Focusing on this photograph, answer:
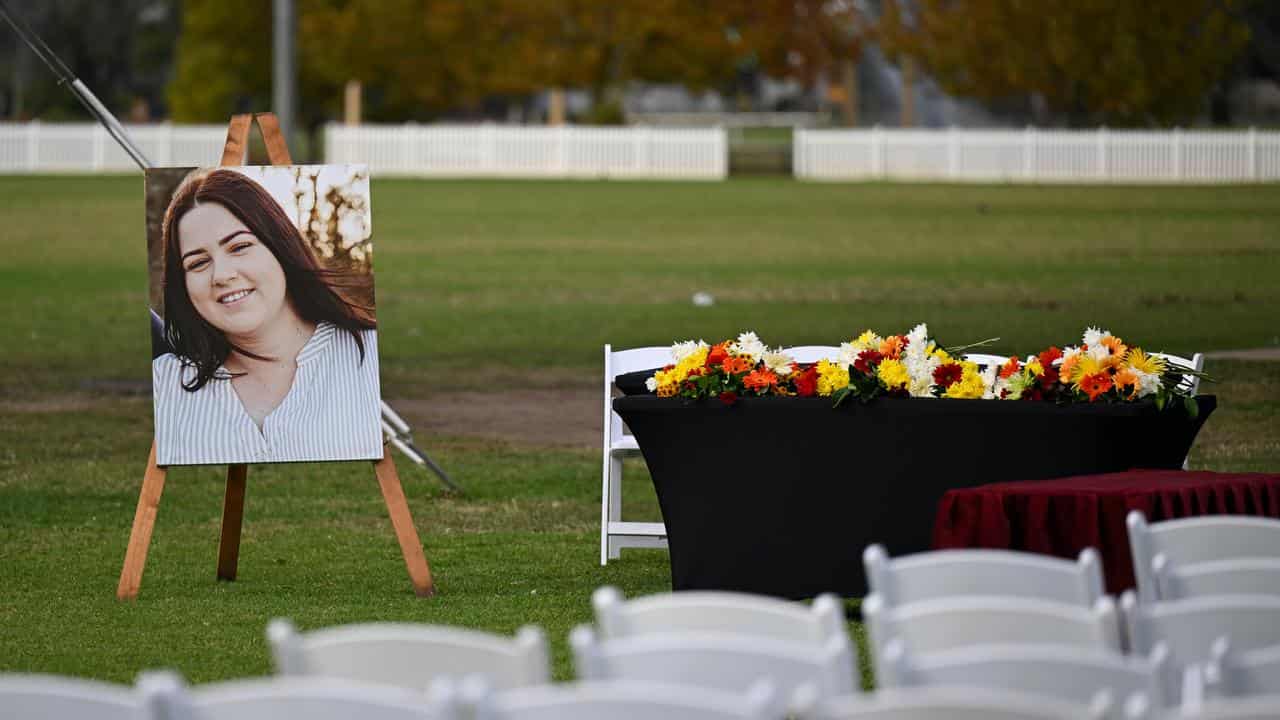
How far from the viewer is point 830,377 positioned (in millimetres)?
8227

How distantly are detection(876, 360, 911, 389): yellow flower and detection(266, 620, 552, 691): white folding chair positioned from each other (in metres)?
4.03

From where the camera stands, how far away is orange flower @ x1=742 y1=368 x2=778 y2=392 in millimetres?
8367

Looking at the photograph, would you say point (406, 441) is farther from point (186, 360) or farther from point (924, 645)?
point (924, 645)

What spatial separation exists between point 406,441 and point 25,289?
1428cm

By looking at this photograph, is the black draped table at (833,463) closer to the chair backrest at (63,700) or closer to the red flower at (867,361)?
the red flower at (867,361)

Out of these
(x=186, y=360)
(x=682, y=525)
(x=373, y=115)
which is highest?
(x=373, y=115)

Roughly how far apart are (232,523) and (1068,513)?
12.7ft

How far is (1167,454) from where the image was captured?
27.6 ft

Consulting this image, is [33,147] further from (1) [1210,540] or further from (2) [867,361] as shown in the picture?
(1) [1210,540]

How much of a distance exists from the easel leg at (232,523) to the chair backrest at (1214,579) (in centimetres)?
517

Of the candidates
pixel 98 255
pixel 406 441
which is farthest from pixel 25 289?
pixel 406 441

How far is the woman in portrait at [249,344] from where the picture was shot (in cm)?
911

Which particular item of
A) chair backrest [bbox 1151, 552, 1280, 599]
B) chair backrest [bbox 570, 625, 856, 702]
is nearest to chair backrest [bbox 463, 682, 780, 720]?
chair backrest [bbox 570, 625, 856, 702]

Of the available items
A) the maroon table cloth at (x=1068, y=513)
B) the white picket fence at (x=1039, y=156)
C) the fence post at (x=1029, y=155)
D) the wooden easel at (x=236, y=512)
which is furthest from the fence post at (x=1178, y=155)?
the maroon table cloth at (x=1068, y=513)
